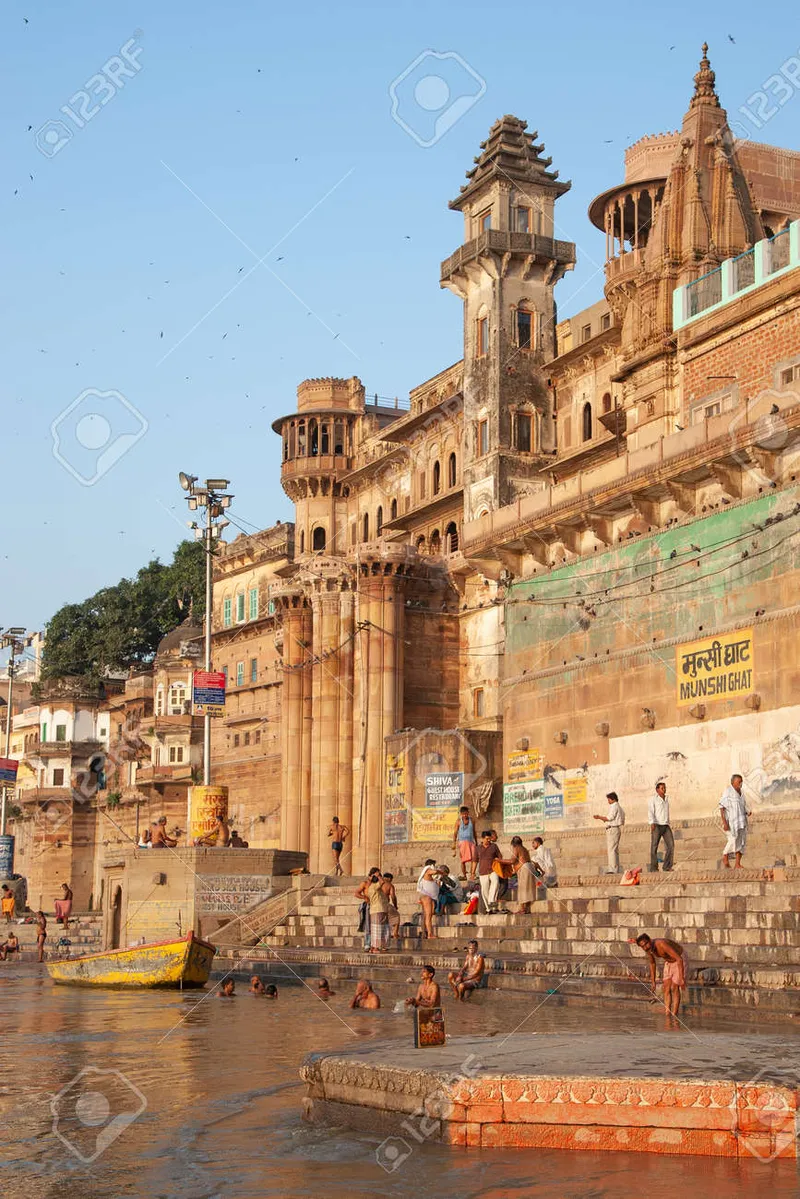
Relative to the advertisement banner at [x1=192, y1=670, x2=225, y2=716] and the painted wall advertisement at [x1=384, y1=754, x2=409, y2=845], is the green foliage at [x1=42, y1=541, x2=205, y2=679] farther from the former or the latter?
the advertisement banner at [x1=192, y1=670, x2=225, y2=716]

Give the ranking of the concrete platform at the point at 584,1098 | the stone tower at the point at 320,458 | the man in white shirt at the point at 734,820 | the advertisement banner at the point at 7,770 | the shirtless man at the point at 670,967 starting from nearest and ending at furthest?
the concrete platform at the point at 584,1098 < the shirtless man at the point at 670,967 < the man in white shirt at the point at 734,820 < the advertisement banner at the point at 7,770 < the stone tower at the point at 320,458

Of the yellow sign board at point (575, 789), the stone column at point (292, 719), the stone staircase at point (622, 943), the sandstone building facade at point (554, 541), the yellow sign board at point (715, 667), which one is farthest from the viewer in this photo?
the stone column at point (292, 719)

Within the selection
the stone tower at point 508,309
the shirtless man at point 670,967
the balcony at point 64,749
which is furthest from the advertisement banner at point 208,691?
the balcony at point 64,749

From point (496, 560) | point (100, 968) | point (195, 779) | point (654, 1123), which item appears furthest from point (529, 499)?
point (195, 779)

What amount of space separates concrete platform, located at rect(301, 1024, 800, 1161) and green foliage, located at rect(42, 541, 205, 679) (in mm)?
69836

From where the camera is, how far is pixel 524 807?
29.9 metres

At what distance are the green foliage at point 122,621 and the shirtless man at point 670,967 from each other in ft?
215

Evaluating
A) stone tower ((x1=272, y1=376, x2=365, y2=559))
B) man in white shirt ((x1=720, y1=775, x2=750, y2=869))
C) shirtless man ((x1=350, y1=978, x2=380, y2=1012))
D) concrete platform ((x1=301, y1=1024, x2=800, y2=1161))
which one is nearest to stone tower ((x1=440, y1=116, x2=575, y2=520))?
stone tower ((x1=272, y1=376, x2=365, y2=559))

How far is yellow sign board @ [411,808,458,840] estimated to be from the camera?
35.0 metres

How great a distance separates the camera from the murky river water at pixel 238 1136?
6871 millimetres

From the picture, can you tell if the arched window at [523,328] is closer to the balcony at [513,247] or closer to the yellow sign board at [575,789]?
the balcony at [513,247]

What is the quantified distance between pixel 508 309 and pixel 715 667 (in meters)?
21.7

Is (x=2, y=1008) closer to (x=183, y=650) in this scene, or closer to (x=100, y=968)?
(x=100, y=968)

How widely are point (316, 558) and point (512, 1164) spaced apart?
39.7m
